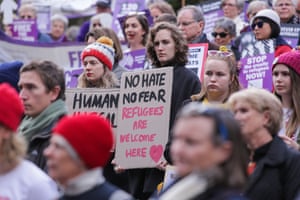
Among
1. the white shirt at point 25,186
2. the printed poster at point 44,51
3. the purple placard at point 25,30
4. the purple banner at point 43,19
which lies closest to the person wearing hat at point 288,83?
the white shirt at point 25,186

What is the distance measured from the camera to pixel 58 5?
2303 cm

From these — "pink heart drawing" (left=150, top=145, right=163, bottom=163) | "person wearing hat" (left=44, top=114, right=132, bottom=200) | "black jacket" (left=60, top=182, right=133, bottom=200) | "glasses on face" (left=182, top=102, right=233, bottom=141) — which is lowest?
"pink heart drawing" (left=150, top=145, right=163, bottom=163)

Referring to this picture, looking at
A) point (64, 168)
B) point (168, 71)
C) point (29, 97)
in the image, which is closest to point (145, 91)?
point (168, 71)

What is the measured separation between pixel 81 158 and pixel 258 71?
5876 millimetres

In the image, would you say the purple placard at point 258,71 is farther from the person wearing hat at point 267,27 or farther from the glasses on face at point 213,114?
the glasses on face at point 213,114

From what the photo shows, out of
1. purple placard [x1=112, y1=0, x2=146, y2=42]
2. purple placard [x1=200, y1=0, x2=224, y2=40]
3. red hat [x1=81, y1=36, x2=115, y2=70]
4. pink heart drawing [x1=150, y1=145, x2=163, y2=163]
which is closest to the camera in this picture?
pink heart drawing [x1=150, y1=145, x2=163, y2=163]

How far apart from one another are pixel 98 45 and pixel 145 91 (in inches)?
48.1

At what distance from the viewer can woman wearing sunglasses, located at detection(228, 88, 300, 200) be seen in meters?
6.89

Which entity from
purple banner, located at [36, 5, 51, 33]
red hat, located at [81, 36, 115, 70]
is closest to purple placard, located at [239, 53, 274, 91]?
red hat, located at [81, 36, 115, 70]

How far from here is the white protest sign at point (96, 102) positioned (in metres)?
10.3

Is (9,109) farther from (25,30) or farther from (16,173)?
(25,30)

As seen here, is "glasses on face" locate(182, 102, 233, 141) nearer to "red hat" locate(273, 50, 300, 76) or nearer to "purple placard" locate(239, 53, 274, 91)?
"red hat" locate(273, 50, 300, 76)

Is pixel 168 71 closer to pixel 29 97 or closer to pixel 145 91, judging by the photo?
pixel 145 91

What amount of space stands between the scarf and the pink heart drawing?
2140 millimetres
